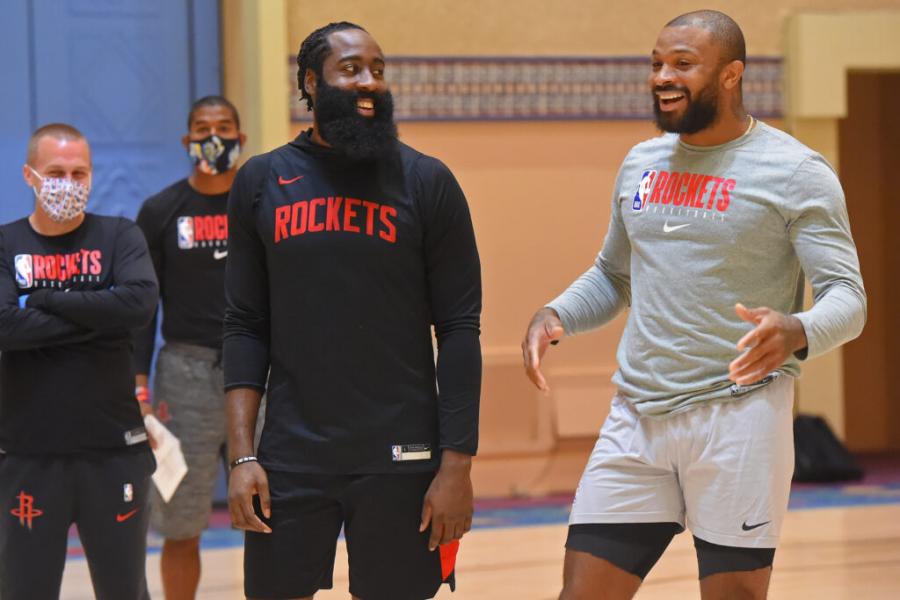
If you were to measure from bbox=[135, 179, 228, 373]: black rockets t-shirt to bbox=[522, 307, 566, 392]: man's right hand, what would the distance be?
2049 mm

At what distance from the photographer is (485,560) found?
21.4 feet

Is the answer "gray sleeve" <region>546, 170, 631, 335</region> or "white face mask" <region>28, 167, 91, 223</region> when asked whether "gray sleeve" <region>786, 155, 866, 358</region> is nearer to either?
"gray sleeve" <region>546, 170, 631, 335</region>

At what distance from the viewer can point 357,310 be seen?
10.6 feet

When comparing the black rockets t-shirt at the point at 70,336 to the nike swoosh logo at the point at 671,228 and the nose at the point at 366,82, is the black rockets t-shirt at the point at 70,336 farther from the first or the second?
the nike swoosh logo at the point at 671,228

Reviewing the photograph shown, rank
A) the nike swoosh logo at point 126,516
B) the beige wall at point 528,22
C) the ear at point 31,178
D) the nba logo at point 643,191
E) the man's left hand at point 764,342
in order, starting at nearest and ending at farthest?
1. the man's left hand at point 764,342
2. the nba logo at point 643,191
3. the nike swoosh logo at point 126,516
4. the ear at point 31,178
5. the beige wall at point 528,22

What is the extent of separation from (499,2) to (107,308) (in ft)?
15.1

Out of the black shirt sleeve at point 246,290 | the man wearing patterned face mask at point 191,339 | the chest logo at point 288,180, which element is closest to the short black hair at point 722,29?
the chest logo at point 288,180

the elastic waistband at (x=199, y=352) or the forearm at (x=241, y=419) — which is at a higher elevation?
the forearm at (x=241, y=419)

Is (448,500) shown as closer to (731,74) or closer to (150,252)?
(731,74)

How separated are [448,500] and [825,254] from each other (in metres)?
1.10

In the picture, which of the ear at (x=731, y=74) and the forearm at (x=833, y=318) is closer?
the forearm at (x=833, y=318)

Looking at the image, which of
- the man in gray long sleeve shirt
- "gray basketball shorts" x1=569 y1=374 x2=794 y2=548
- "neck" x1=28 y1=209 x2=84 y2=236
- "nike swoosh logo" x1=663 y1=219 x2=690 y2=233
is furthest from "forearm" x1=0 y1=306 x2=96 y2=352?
"nike swoosh logo" x1=663 y1=219 x2=690 y2=233

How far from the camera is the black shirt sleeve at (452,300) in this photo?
326 cm

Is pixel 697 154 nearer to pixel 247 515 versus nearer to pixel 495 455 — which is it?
pixel 247 515
